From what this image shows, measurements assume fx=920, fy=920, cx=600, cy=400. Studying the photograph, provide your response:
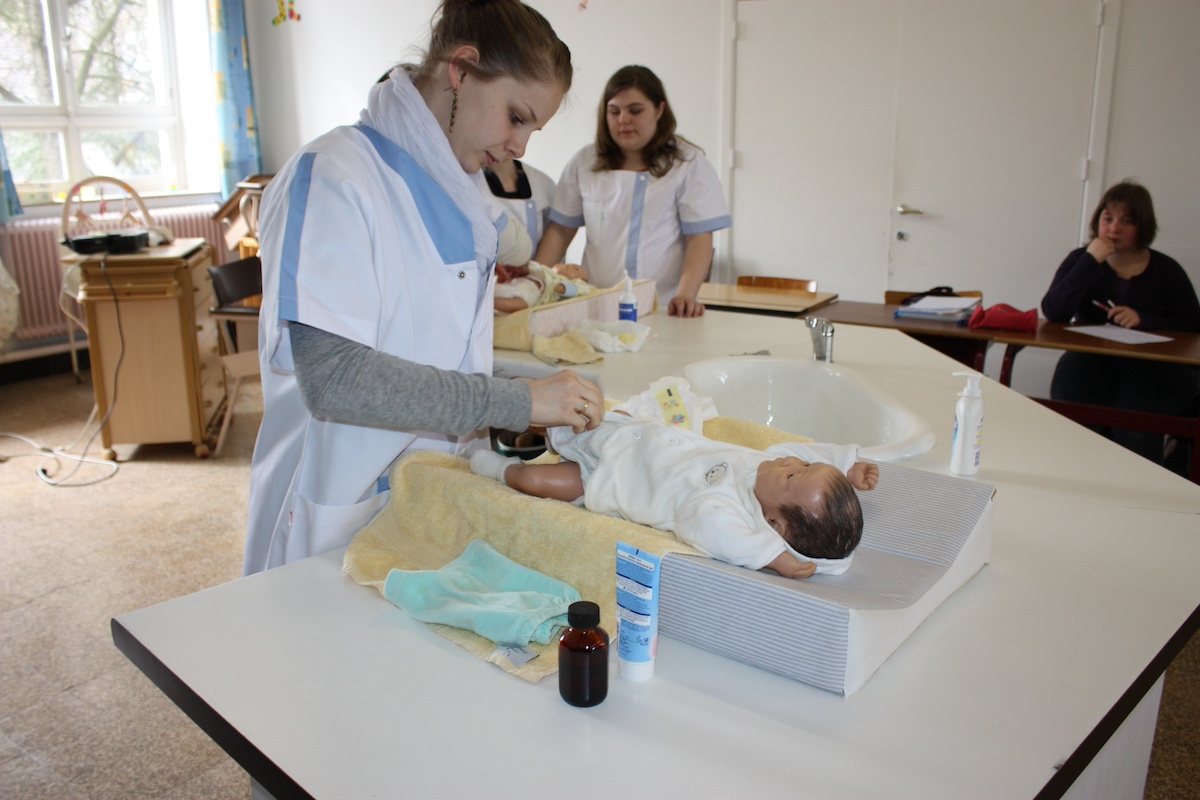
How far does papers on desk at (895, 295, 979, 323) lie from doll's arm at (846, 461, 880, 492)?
2.88m

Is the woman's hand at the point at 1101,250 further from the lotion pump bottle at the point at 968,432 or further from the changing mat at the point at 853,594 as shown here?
the changing mat at the point at 853,594

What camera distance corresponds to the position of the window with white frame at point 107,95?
5.68 meters

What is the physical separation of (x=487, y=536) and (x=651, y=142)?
7.20 ft

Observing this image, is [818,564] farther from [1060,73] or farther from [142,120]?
[142,120]

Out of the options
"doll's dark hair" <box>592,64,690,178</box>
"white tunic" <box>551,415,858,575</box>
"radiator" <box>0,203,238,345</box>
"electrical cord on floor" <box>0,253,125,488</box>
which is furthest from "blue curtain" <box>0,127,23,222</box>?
"white tunic" <box>551,415,858,575</box>

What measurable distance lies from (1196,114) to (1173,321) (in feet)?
4.19

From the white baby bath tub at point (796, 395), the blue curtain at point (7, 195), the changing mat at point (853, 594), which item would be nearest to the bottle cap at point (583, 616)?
the changing mat at point (853, 594)

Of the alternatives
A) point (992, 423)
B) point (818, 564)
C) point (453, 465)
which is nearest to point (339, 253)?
point (453, 465)

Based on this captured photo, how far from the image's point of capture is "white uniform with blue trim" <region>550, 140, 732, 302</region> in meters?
3.23

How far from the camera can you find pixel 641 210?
3.24 meters

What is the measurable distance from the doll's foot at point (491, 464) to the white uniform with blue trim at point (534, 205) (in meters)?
1.95

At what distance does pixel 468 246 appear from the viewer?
4.81ft

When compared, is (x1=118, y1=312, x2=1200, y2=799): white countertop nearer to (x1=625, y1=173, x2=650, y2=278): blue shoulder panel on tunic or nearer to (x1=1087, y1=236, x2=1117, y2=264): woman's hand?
(x1=625, y1=173, x2=650, y2=278): blue shoulder panel on tunic

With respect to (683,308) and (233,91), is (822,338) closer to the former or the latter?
(683,308)
